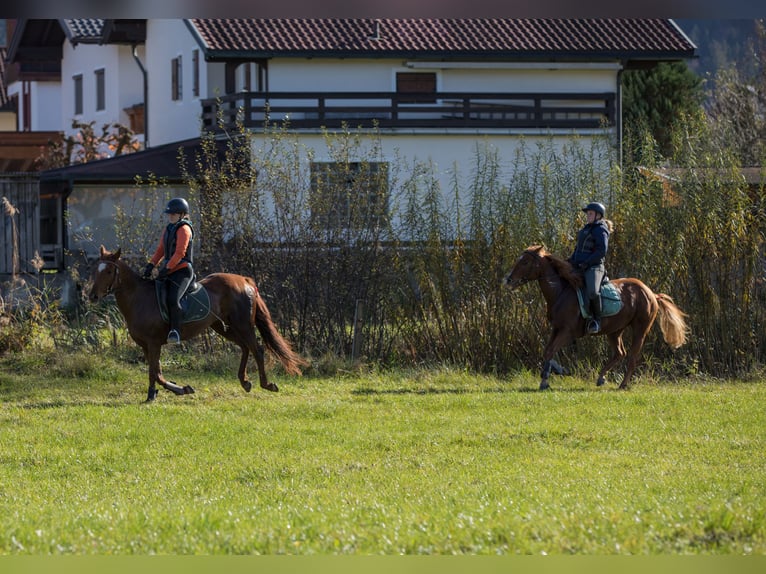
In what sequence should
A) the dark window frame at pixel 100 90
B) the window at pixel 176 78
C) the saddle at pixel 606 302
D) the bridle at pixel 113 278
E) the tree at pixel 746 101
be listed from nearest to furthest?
the bridle at pixel 113 278 → the saddle at pixel 606 302 → the tree at pixel 746 101 → the window at pixel 176 78 → the dark window frame at pixel 100 90

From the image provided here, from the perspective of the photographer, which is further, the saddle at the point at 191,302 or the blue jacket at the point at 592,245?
the blue jacket at the point at 592,245

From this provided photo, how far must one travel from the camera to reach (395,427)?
39.4 ft

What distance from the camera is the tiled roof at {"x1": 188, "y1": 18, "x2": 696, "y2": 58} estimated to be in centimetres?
2969

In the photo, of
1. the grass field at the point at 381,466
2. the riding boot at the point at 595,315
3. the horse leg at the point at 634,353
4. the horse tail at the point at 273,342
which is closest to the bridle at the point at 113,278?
the grass field at the point at 381,466

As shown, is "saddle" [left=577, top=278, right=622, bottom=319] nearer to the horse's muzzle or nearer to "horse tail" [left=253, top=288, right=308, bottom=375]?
the horse's muzzle

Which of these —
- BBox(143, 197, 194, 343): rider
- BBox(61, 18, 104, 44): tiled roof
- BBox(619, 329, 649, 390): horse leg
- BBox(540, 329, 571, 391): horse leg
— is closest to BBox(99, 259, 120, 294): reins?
BBox(143, 197, 194, 343): rider

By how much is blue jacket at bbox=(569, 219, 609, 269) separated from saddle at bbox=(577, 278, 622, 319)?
1.13ft

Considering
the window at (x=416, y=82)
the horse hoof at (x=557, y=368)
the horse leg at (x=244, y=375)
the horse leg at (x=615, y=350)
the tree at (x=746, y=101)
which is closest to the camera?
the horse leg at (x=244, y=375)

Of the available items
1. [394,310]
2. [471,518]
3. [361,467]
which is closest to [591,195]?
[394,310]

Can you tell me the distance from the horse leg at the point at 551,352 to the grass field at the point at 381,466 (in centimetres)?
34

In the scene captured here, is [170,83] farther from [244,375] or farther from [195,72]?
[244,375]

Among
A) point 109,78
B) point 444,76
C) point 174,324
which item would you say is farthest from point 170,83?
point 174,324

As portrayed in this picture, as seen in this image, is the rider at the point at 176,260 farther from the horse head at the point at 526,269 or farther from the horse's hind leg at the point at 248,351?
the horse head at the point at 526,269

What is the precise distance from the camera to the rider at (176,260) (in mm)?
13789
